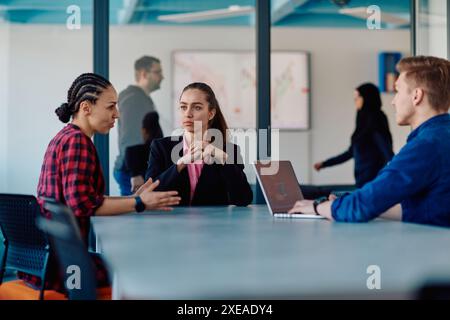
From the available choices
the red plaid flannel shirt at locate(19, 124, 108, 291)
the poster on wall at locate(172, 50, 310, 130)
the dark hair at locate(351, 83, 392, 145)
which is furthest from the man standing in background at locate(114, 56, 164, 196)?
the red plaid flannel shirt at locate(19, 124, 108, 291)

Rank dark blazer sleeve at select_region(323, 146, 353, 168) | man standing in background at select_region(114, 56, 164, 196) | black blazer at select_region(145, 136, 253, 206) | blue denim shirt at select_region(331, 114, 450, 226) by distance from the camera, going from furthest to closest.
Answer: dark blazer sleeve at select_region(323, 146, 353, 168) < man standing in background at select_region(114, 56, 164, 196) < black blazer at select_region(145, 136, 253, 206) < blue denim shirt at select_region(331, 114, 450, 226)

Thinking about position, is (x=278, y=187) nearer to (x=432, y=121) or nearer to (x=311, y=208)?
(x=311, y=208)

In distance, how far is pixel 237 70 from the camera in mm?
7711

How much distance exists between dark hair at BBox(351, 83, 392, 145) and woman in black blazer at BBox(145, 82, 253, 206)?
8.27 feet

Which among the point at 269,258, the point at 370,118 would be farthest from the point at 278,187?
the point at 370,118

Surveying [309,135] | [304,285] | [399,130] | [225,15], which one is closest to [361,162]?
[225,15]

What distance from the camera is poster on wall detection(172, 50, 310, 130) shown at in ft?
18.8

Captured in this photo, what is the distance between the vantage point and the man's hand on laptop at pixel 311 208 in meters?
2.56

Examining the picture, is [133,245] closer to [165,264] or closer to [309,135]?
[165,264]

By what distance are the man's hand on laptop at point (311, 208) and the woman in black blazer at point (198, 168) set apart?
777 mm

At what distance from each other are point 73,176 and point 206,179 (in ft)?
3.37

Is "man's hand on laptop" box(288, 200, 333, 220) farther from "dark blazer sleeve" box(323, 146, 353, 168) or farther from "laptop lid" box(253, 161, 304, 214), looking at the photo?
"dark blazer sleeve" box(323, 146, 353, 168)

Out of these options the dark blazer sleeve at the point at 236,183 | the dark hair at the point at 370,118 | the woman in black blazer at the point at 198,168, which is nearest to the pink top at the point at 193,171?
the woman in black blazer at the point at 198,168

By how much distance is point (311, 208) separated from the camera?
2.66 meters
